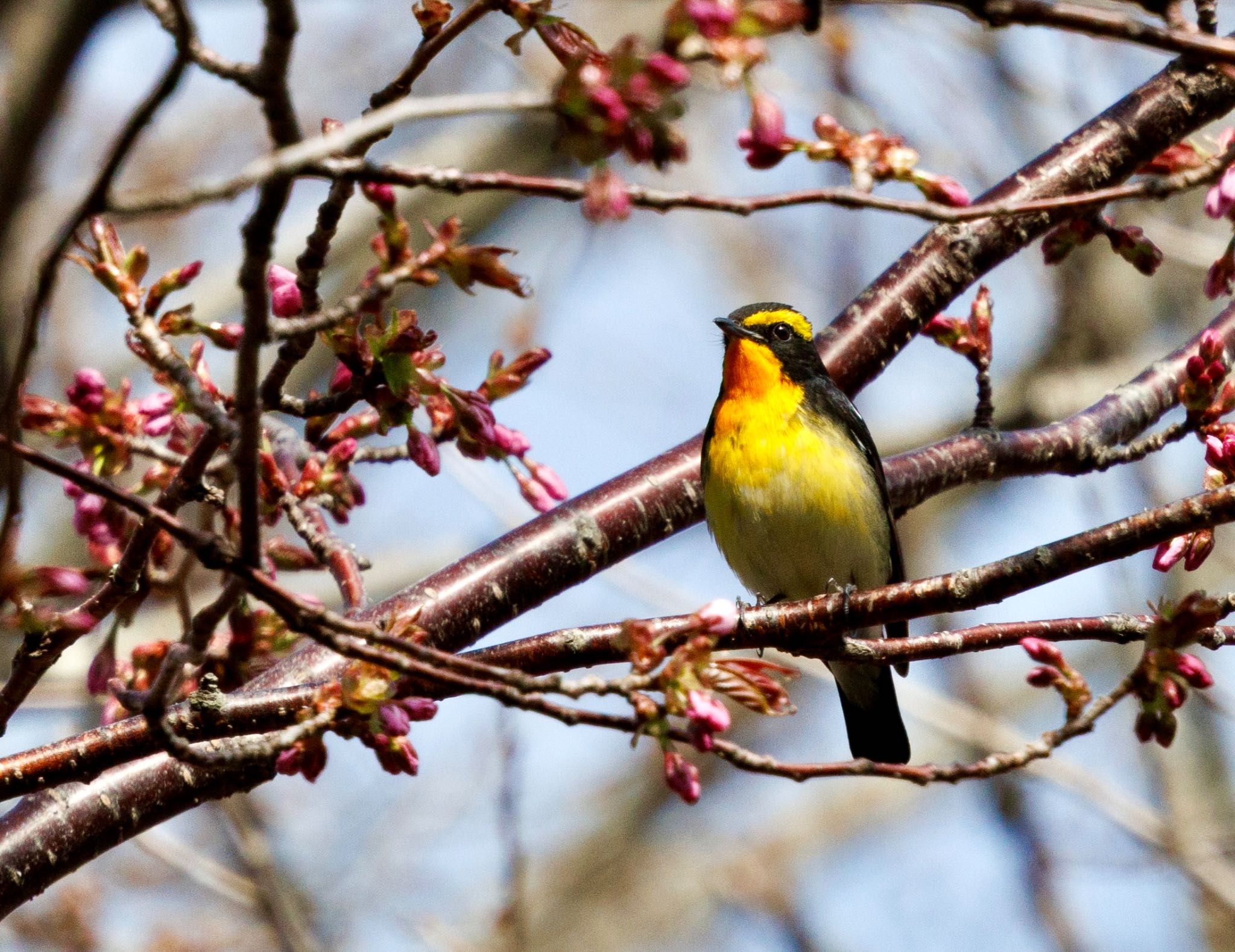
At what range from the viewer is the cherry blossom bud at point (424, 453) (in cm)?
306

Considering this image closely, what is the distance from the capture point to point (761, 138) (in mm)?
2219

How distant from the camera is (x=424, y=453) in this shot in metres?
3.07

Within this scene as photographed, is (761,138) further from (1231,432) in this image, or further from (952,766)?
(1231,432)

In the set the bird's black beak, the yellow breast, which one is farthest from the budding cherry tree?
the bird's black beak

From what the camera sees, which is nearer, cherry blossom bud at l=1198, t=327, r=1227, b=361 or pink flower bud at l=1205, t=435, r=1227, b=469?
pink flower bud at l=1205, t=435, r=1227, b=469

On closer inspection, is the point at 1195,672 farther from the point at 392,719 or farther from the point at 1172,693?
the point at 392,719

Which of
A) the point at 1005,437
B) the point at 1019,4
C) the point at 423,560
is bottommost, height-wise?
the point at 1019,4

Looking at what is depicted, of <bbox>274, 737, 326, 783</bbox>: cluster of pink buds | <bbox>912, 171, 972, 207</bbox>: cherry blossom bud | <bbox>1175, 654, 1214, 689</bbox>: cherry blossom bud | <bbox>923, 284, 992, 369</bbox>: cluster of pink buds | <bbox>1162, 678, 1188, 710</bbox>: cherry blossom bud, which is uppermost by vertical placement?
<bbox>923, 284, 992, 369</bbox>: cluster of pink buds

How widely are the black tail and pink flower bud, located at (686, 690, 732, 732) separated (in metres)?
3.53

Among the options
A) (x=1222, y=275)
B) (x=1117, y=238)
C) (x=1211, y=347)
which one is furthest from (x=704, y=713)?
(x=1117, y=238)

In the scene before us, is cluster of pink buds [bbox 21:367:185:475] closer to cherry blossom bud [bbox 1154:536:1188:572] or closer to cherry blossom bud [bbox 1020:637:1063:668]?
cherry blossom bud [bbox 1020:637:1063:668]

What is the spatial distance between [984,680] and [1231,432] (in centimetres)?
1002

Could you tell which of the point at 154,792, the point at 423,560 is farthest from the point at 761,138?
the point at 423,560

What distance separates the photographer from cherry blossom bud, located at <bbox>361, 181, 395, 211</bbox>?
240 cm
